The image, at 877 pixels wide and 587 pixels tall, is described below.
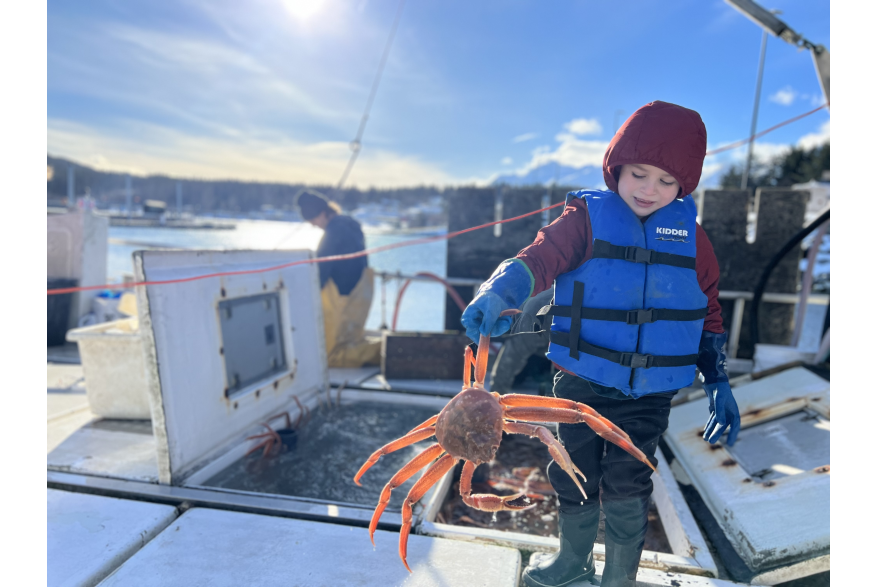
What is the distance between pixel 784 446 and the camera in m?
2.64

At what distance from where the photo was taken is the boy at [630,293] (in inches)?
65.3

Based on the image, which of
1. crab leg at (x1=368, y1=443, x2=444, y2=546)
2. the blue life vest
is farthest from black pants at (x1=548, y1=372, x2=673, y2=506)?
crab leg at (x1=368, y1=443, x2=444, y2=546)

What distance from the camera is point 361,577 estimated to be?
6.21ft

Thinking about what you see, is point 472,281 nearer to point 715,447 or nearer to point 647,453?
point 715,447

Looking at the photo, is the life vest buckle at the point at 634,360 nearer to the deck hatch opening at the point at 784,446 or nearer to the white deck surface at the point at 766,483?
the white deck surface at the point at 766,483

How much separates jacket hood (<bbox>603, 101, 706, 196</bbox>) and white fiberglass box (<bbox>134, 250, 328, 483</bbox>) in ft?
7.78

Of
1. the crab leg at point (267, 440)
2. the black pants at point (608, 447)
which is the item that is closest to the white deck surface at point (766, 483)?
the black pants at point (608, 447)

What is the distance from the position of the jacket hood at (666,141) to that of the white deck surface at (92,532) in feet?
8.51

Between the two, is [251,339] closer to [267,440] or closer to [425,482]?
[267,440]

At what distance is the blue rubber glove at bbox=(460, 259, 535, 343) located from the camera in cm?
155

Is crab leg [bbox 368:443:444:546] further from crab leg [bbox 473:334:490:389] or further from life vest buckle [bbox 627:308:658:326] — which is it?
life vest buckle [bbox 627:308:658:326]

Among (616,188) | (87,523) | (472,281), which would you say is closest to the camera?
(616,188)

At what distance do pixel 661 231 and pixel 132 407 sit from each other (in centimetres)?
368
